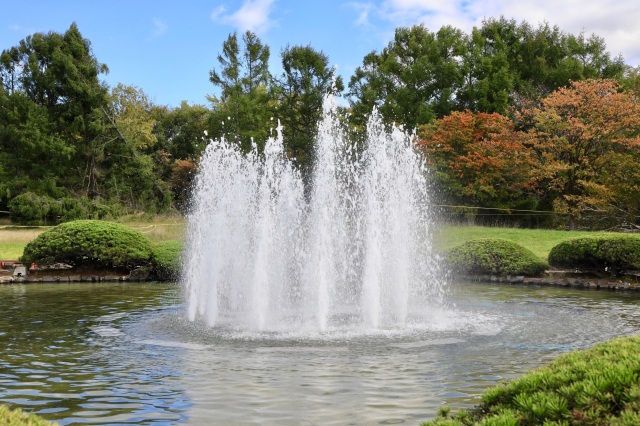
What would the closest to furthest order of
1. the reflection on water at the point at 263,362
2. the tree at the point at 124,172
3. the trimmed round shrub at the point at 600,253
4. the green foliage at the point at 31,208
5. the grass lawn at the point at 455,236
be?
the reflection on water at the point at 263,362
the trimmed round shrub at the point at 600,253
the grass lawn at the point at 455,236
the green foliage at the point at 31,208
the tree at the point at 124,172

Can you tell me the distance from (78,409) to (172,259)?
483 inches

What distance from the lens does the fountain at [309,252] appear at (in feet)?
36.1

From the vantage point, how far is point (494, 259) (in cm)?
1733

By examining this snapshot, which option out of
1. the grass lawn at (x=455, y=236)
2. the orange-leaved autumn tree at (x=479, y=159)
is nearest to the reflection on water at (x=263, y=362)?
the grass lawn at (x=455, y=236)

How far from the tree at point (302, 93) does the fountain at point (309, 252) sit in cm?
2318

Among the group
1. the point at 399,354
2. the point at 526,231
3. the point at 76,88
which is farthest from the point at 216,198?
the point at 76,88

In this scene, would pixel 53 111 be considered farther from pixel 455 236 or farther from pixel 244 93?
pixel 455 236

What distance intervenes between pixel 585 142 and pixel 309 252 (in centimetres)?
2117

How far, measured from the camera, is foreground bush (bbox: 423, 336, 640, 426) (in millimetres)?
3842

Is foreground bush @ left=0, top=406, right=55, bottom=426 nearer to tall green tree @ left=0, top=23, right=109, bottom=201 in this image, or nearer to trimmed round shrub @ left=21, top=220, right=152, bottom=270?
trimmed round shrub @ left=21, top=220, right=152, bottom=270

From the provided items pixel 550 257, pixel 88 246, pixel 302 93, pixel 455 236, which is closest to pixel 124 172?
pixel 302 93

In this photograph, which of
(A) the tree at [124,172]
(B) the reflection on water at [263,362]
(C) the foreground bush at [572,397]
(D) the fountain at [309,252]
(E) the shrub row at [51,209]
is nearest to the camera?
(C) the foreground bush at [572,397]

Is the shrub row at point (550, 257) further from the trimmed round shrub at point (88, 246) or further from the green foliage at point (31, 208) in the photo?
the green foliage at point (31, 208)

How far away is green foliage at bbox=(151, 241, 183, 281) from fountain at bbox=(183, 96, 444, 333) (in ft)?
12.4
